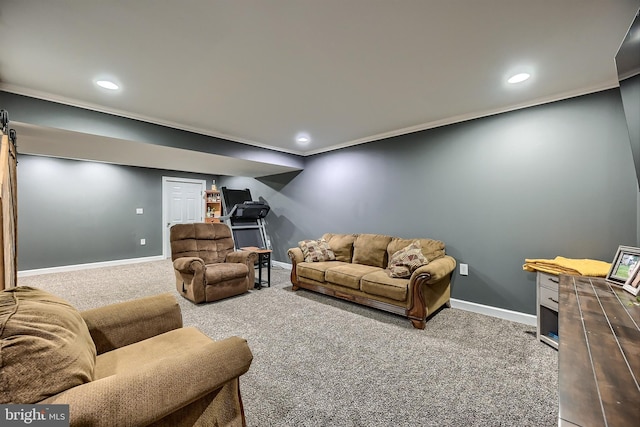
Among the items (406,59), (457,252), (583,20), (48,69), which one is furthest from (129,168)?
(583,20)

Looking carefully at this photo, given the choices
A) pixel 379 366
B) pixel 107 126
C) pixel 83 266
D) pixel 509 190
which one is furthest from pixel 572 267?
pixel 83 266

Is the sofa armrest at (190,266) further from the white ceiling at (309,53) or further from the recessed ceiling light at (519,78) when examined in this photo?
the recessed ceiling light at (519,78)

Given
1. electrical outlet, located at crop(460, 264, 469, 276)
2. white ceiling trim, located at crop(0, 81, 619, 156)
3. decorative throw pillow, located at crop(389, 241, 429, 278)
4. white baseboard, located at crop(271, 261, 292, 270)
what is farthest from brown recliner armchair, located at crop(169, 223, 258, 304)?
electrical outlet, located at crop(460, 264, 469, 276)

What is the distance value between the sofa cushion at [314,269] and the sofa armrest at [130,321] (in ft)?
6.65

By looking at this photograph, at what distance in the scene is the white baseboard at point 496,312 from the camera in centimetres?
273

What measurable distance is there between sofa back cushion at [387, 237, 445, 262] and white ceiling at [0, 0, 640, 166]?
156 centimetres

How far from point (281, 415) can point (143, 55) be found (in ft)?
8.53

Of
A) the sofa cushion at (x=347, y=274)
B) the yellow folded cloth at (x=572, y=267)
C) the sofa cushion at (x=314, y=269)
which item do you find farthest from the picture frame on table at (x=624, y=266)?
the sofa cushion at (x=314, y=269)

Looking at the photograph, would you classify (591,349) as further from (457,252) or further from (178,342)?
(457,252)

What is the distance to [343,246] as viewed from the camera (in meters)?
4.05

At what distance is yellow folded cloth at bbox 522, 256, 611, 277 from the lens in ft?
6.71

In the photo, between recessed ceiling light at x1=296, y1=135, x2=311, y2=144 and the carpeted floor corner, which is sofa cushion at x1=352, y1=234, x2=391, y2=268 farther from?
recessed ceiling light at x1=296, y1=135, x2=311, y2=144

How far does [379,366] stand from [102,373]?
1725 mm

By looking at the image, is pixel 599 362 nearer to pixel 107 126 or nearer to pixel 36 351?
pixel 36 351
